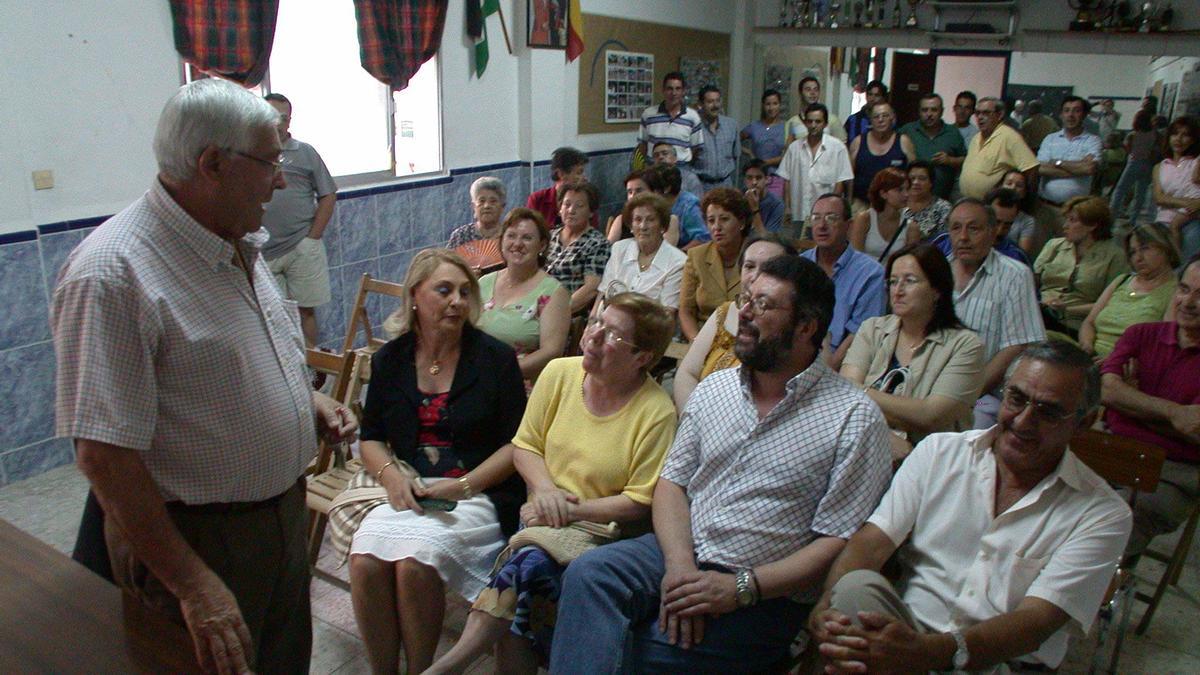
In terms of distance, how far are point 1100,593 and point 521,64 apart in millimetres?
5576

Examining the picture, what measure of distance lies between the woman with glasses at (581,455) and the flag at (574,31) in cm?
485

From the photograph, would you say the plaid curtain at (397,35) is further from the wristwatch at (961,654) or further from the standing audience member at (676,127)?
the wristwatch at (961,654)

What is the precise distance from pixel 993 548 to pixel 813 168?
5.39m

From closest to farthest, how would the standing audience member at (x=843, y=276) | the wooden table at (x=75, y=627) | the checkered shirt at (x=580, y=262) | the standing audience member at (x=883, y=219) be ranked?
the wooden table at (x=75, y=627)
the standing audience member at (x=843, y=276)
the checkered shirt at (x=580, y=262)
the standing audience member at (x=883, y=219)

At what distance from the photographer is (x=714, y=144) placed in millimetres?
7547

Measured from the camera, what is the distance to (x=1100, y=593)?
1.71 metres

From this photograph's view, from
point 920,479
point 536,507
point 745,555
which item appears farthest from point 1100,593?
point 536,507

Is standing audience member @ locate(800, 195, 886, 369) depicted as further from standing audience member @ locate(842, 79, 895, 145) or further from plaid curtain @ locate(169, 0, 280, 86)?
standing audience member @ locate(842, 79, 895, 145)

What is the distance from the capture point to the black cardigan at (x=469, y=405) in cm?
245

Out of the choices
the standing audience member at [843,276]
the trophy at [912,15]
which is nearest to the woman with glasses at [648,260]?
the standing audience member at [843,276]

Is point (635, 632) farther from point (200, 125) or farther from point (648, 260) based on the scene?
point (648, 260)

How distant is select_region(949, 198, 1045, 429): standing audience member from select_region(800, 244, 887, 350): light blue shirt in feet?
0.95

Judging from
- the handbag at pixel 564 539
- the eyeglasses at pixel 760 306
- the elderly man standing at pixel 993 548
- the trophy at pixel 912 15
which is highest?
the trophy at pixel 912 15

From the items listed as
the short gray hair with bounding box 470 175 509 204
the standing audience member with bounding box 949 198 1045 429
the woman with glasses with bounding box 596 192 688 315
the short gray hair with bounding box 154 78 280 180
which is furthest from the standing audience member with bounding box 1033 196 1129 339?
the short gray hair with bounding box 154 78 280 180
